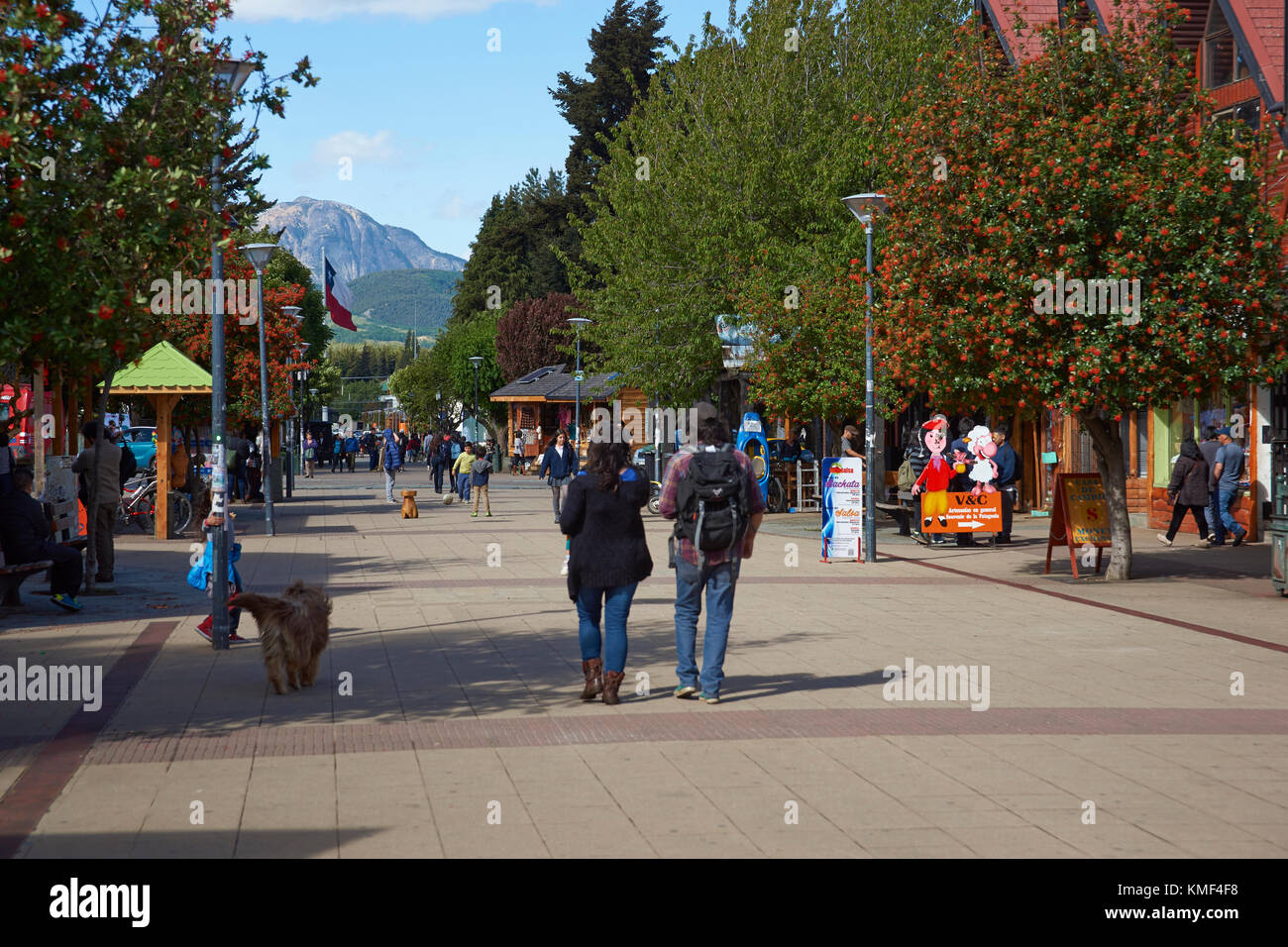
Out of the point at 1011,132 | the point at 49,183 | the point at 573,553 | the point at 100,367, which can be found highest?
the point at 1011,132

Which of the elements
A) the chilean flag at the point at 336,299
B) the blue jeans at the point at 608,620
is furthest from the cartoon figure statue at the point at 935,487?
the chilean flag at the point at 336,299

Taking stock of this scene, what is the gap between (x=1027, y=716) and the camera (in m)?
8.23

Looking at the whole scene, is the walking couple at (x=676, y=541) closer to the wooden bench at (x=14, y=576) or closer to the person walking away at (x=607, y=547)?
the person walking away at (x=607, y=547)

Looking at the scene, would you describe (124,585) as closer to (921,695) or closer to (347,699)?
(347,699)

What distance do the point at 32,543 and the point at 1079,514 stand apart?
439 inches

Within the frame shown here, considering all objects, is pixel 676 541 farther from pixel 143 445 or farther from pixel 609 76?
pixel 609 76

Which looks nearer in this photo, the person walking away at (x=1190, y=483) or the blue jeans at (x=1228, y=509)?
the person walking away at (x=1190, y=483)

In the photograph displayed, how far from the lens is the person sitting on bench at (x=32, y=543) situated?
13414mm

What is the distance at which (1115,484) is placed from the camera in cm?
1612

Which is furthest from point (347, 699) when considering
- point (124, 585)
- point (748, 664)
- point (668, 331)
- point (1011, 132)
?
point (668, 331)

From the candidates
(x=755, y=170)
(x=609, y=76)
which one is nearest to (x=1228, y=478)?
(x=755, y=170)
